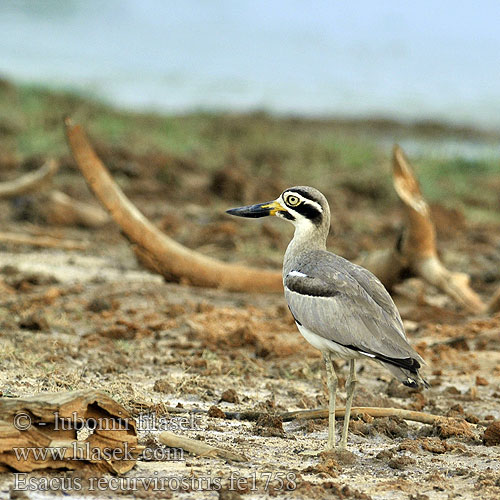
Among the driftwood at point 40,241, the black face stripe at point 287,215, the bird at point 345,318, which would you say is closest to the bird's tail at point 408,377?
the bird at point 345,318

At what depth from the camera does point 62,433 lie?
12.3ft

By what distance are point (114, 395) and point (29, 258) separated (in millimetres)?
4431

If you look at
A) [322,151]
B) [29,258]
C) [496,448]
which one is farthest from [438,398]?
[322,151]

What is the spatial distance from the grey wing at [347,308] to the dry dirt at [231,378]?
0.91 ft

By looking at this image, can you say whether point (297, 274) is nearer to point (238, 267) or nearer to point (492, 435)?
point (492, 435)

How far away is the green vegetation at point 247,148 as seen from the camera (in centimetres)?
1448

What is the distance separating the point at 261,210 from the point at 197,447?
1757mm

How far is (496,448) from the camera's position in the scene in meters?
4.66

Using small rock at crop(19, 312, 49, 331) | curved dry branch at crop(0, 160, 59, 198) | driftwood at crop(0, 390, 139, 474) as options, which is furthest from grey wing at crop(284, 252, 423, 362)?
curved dry branch at crop(0, 160, 59, 198)

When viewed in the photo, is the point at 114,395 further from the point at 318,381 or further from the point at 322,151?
the point at 322,151

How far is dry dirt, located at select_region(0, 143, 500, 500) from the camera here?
398 centimetres

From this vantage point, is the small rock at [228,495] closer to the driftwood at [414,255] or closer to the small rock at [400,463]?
the small rock at [400,463]

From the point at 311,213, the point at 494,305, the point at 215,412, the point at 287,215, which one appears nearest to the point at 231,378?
the point at 215,412

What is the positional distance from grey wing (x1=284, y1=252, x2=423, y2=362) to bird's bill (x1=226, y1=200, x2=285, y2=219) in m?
0.56
